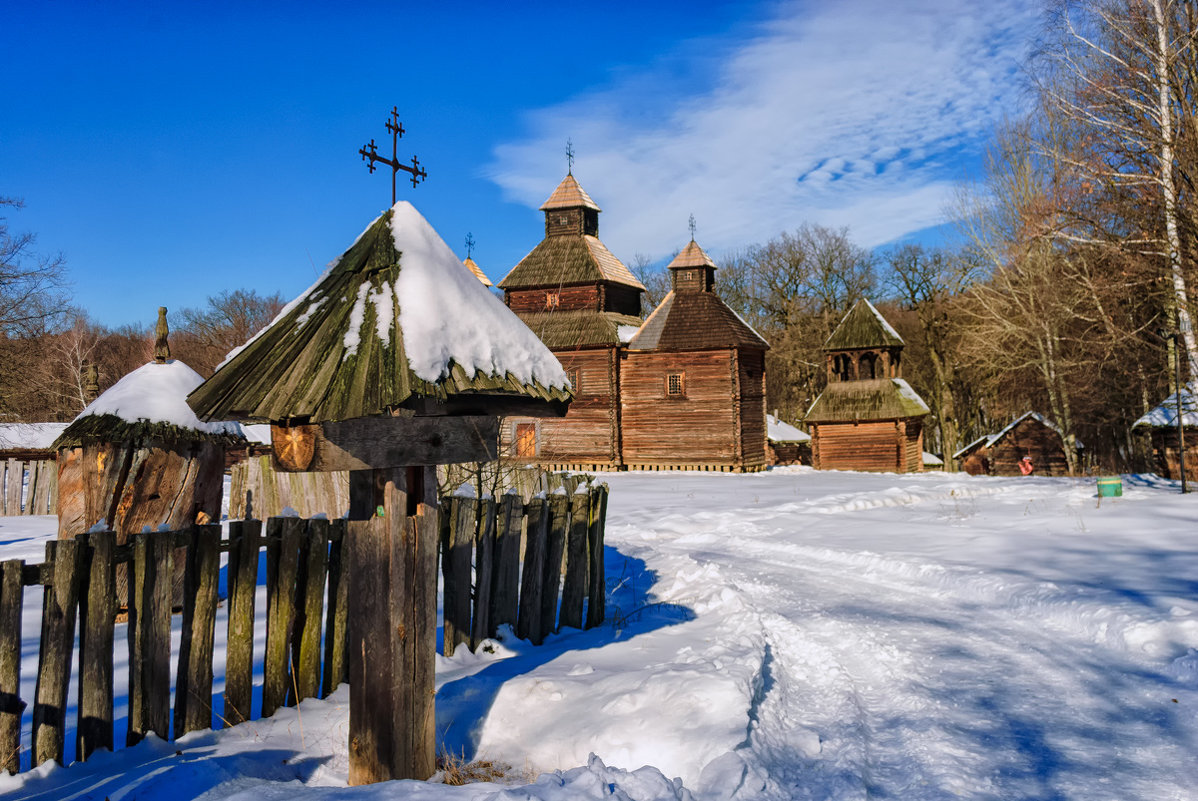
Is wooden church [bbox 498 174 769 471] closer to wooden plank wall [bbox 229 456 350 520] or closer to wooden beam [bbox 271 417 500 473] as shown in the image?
wooden plank wall [bbox 229 456 350 520]

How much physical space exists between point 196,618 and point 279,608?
456 millimetres

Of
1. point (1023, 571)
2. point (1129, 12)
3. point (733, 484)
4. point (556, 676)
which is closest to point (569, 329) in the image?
point (733, 484)

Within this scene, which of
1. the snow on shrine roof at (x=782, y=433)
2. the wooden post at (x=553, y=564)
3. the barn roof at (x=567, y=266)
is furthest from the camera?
the snow on shrine roof at (x=782, y=433)

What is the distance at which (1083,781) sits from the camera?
4.08 meters

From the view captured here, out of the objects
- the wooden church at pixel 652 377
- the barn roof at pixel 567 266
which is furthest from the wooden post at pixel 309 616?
the barn roof at pixel 567 266

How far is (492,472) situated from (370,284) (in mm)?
6620

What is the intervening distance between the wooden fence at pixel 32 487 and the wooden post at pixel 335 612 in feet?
48.2

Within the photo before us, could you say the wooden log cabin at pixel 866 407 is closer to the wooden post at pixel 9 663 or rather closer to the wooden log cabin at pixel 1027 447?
the wooden log cabin at pixel 1027 447

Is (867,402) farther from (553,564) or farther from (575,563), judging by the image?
(553,564)

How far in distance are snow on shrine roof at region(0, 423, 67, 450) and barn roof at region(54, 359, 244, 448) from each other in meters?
21.7

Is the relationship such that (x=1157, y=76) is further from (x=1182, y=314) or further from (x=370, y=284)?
(x=370, y=284)

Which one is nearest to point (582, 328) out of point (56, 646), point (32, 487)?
point (32, 487)

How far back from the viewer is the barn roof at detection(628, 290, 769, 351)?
31953 millimetres

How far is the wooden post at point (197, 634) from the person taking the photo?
14.5 feet
